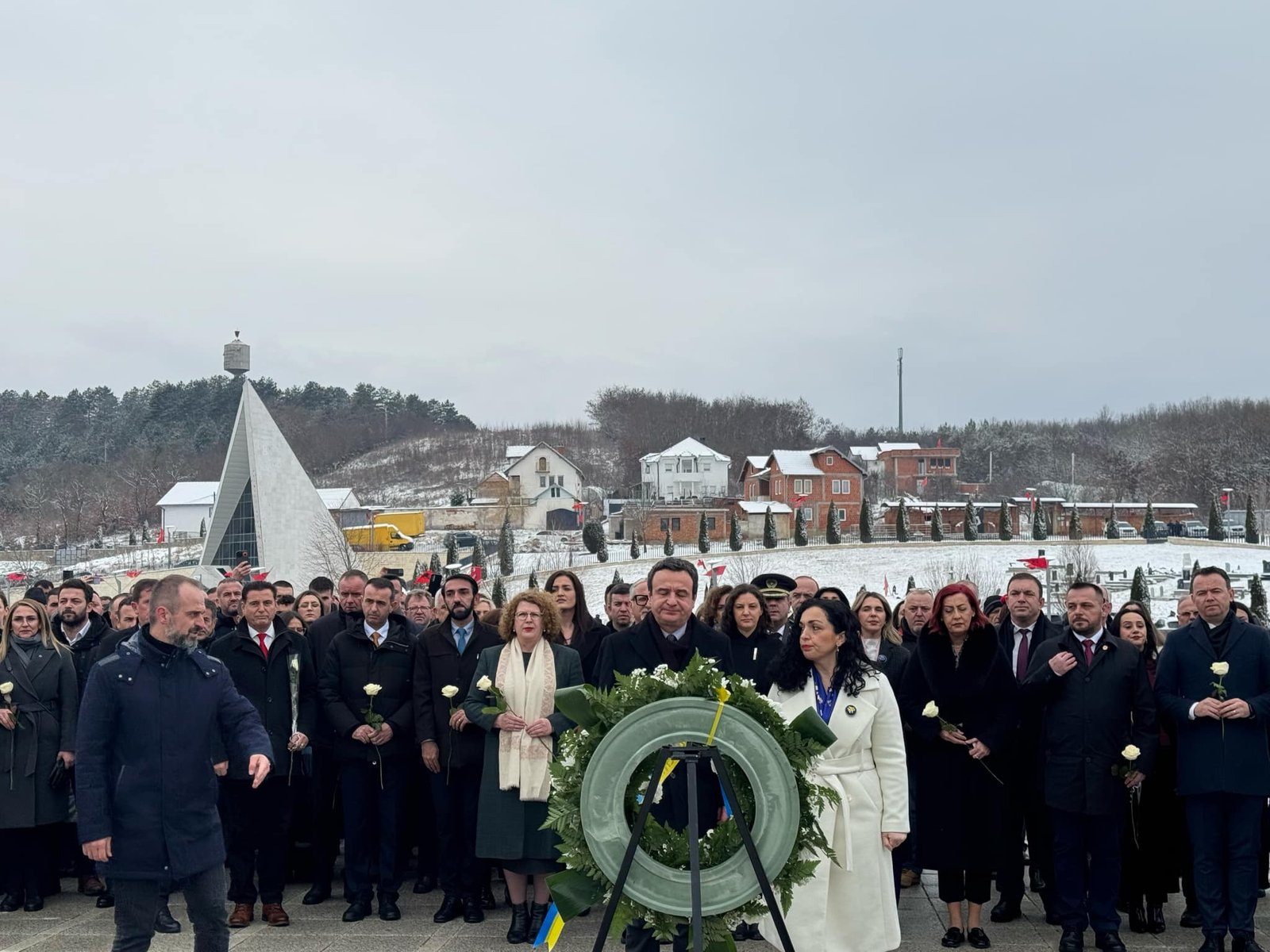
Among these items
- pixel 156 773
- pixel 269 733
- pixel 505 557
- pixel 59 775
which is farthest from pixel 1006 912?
pixel 505 557

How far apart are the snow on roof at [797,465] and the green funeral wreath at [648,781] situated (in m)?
63.7

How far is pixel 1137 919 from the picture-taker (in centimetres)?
617

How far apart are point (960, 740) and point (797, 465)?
62534 mm

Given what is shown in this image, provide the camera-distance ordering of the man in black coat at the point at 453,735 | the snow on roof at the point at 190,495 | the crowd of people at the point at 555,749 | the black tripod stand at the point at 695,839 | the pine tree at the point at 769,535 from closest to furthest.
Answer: the black tripod stand at the point at 695,839 → the crowd of people at the point at 555,749 → the man in black coat at the point at 453,735 → the pine tree at the point at 769,535 → the snow on roof at the point at 190,495

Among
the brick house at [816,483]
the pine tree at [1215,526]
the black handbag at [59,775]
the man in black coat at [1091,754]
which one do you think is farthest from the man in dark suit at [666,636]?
the brick house at [816,483]

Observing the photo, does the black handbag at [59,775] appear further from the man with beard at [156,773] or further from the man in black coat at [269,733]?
the man with beard at [156,773]

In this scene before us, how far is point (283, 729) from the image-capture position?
662 cm

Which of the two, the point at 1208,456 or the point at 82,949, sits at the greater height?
the point at 1208,456

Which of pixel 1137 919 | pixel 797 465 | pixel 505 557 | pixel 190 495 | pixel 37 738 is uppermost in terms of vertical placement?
pixel 797 465

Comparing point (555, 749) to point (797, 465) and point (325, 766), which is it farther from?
point (797, 465)

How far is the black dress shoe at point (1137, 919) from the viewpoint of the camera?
614 centimetres

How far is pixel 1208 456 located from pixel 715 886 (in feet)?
285

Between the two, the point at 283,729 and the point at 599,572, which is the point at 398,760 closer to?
the point at 283,729

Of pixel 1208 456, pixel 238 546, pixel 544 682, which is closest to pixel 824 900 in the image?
pixel 544 682
